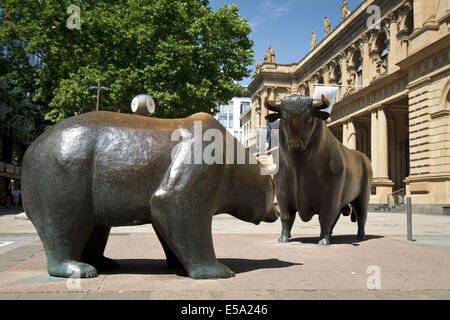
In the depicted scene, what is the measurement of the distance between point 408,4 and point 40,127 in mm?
28210

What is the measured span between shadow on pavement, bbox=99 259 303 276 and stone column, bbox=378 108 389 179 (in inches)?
1153

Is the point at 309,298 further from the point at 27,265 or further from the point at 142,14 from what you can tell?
the point at 142,14

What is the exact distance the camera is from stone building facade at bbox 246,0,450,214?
24047mm

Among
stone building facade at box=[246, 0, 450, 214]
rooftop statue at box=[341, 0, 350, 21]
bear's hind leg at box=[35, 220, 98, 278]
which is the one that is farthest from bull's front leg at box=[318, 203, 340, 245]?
rooftop statue at box=[341, 0, 350, 21]

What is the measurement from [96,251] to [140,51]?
60.1 ft

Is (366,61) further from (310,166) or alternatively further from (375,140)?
(310,166)

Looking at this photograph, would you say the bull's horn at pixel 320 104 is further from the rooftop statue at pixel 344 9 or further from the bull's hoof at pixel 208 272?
the rooftop statue at pixel 344 9

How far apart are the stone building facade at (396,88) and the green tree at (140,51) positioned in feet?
36.7

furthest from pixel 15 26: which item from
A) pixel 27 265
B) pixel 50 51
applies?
pixel 27 265

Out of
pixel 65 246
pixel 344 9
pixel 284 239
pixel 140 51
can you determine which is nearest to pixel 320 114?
pixel 284 239

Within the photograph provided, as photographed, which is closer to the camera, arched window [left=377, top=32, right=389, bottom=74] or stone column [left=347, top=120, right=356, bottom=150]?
arched window [left=377, top=32, right=389, bottom=74]

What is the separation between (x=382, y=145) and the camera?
32594 mm

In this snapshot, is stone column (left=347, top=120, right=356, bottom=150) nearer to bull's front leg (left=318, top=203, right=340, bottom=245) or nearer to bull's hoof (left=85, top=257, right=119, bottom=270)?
bull's front leg (left=318, top=203, right=340, bottom=245)

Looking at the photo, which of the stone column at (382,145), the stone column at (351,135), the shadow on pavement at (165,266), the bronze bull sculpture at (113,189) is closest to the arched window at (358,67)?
the stone column at (351,135)
